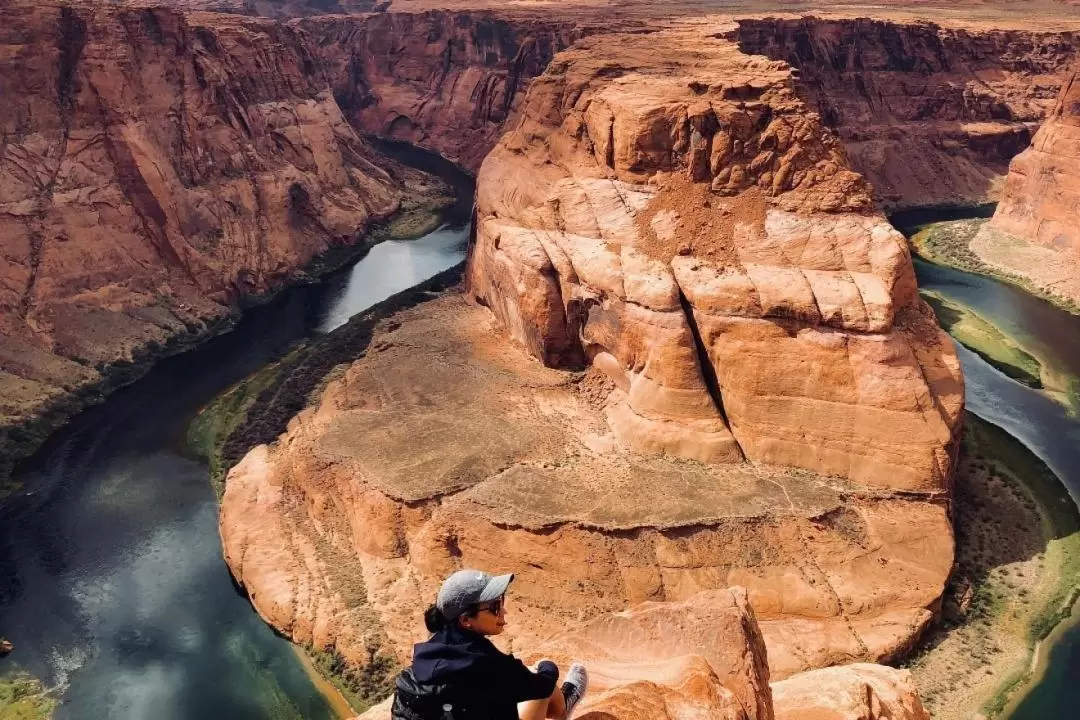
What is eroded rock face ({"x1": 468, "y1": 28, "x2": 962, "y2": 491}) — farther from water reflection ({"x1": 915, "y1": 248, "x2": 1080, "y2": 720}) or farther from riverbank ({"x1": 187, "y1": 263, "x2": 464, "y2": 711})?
riverbank ({"x1": 187, "y1": 263, "x2": 464, "y2": 711})

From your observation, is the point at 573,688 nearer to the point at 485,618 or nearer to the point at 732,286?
the point at 485,618

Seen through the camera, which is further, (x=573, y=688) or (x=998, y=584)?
(x=998, y=584)

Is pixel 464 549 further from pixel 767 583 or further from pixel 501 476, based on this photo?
pixel 767 583

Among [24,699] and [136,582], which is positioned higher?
[24,699]

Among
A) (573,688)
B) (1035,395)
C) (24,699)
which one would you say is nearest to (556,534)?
(24,699)

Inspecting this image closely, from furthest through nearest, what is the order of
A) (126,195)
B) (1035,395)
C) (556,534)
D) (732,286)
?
(126,195)
(1035,395)
(732,286)
(556,534)

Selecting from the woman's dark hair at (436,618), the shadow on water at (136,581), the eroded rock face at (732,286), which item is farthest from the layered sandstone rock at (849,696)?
the shadow on water at (136,581)

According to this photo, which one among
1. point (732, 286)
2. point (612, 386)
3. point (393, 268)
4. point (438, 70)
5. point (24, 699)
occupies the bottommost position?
point (393, 268)

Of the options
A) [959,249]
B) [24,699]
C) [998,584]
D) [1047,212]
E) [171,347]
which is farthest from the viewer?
[959,249]
